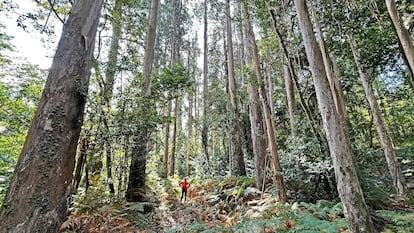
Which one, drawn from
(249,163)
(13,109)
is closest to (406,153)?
(249,163)

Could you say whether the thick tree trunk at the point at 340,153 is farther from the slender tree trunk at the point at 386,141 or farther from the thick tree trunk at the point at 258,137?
the slender tree trunk at the point at 386,141

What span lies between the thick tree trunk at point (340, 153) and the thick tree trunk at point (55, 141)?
385 centimetres

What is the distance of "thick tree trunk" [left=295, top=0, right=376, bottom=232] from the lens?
319cm

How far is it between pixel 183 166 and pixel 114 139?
15412mm

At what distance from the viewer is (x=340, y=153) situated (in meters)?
3.47

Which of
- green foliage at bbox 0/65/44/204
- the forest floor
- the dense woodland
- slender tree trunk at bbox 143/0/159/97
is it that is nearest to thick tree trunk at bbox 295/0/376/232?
the dense woodland

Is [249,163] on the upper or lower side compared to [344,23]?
lower

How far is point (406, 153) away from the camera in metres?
9.77

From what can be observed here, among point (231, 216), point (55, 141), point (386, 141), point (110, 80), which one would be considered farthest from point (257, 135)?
point (55, 141)

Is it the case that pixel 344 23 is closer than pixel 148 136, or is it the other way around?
pixel 148 136

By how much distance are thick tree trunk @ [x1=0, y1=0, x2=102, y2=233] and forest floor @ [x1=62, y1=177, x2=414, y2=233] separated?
17.3 inches

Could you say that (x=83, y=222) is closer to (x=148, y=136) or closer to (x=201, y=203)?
(x=148, y=136)

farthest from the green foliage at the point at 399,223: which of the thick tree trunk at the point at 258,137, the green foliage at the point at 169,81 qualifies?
the green foliage at the point at 169,81

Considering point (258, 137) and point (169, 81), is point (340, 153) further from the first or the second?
point (169, 81)
